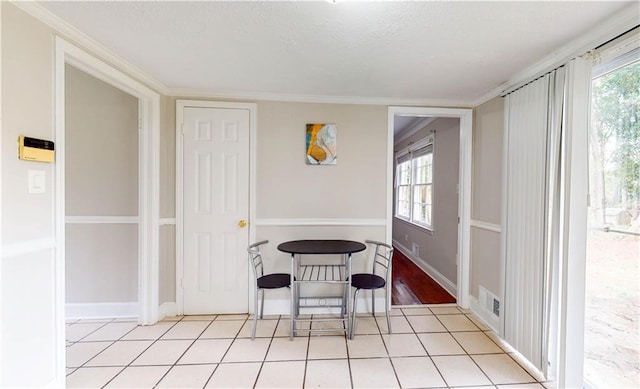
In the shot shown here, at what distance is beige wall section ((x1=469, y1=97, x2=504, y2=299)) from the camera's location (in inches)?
A: 94.3

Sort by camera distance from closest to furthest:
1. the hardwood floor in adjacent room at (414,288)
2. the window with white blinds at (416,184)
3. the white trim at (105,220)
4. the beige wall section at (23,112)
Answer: the beige wall section at (23,112)
the white trim at (105,220)
the hardwood floor in adjacent room at (414,288)
the window with white blinds at (416,184)

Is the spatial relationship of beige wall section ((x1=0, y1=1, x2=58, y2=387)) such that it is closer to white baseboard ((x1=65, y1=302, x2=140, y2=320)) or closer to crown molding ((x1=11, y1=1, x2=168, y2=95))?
crown molding ((x1=11, y1=1, x2=168, y2=95))

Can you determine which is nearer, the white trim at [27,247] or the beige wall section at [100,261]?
the white trim at [27,247]

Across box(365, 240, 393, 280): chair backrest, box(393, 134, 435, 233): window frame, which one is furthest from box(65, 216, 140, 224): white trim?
box(393, 134, 435, 233): window frame

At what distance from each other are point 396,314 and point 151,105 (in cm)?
317

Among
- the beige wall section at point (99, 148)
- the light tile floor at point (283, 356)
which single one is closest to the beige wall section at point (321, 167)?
the light tile floor at point (283, 356)

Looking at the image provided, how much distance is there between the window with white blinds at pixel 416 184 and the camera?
4.11 metres

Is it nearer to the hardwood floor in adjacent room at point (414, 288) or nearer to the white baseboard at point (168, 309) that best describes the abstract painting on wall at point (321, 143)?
the hardwood floor in adjacent room at point (414, 288)

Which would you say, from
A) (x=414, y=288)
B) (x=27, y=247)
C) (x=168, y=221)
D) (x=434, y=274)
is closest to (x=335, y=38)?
(x=27, y=247)

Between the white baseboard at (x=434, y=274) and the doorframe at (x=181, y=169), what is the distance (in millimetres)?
2498

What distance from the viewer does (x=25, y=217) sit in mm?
1379

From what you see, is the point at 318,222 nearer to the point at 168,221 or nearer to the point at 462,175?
the point at 168,221

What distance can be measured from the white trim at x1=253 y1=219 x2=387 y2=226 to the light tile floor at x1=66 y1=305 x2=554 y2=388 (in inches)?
37.7

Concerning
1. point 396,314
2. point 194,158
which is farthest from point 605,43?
point 194,158
